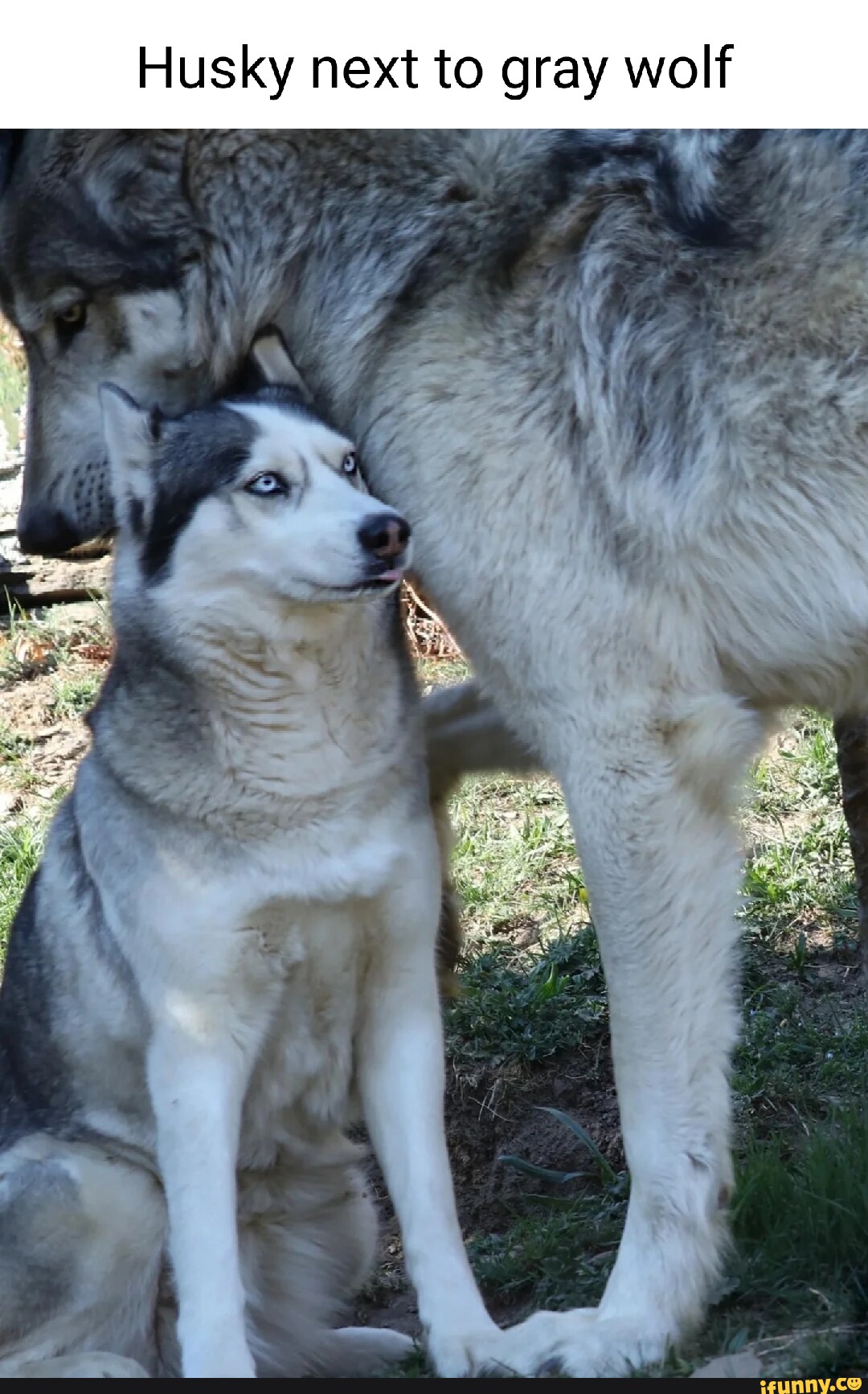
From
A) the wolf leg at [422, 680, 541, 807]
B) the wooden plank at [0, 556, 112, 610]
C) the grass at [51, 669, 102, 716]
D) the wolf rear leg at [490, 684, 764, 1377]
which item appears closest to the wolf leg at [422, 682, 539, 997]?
the wolf leg at [422, 680, 541, 807]

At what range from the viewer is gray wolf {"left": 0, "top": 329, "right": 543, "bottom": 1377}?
3271mm

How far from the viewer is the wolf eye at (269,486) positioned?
327 cm

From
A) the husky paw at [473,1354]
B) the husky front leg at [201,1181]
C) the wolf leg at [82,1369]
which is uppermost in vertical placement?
the husky front leg at [201,1181]

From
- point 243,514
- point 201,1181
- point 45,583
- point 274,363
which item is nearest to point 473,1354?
point 201,1181

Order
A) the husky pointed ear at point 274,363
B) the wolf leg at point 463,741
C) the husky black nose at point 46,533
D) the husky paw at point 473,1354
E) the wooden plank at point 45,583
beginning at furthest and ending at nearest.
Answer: the wooden plank at point 45,583 < the wolf leg at point 463,741 < the husky black nose at point 46,533 < the husky pointed ear at point 274,363 < the husky paw at point 473,1354

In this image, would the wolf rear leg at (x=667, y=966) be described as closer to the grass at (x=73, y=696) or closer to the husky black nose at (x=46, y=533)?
the husky black nose at (x=46, y=533)

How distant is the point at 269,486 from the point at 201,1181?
138 centimetres

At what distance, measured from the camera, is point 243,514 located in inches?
129

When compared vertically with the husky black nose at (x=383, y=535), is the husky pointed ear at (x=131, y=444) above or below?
above

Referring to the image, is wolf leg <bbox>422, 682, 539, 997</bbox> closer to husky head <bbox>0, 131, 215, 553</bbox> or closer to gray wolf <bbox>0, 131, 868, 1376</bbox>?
gray wolf <bbox>0, 131, 868, 1376</bbox>

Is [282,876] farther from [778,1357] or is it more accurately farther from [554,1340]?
[778,1357]

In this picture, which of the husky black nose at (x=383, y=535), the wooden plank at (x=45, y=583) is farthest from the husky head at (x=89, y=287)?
the wooden plank at (x=45, y=583)

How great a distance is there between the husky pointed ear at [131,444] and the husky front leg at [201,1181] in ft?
3.48

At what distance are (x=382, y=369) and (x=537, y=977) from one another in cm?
223
